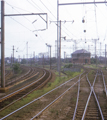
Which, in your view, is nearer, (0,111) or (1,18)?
(0,111)

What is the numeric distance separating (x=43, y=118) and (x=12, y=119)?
129 cm

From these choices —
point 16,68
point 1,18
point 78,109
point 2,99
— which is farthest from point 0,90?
point 16,68

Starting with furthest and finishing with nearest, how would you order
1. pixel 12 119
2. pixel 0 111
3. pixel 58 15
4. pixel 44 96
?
pixel 58 15 → pixel 44 96 → pixel 0 111 → pixel 12 119

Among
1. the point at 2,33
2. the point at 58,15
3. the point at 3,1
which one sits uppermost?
the point at 58,15

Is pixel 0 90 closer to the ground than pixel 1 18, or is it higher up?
closer to the ground

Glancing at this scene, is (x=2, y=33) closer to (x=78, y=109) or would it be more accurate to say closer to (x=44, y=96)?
(x=44, y=96)

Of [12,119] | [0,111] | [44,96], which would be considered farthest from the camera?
[44,96]

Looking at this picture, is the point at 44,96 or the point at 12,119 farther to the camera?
the point at 44,96

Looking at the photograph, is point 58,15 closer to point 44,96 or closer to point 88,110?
point 44,96

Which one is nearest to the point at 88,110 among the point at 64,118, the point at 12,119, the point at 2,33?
the point at 64,118

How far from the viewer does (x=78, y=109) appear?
30.2 ft

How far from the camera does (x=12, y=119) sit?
24.9ft

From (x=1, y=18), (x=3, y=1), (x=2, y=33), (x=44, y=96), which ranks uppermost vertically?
(x=3, y=1)

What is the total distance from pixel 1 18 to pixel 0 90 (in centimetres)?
456
